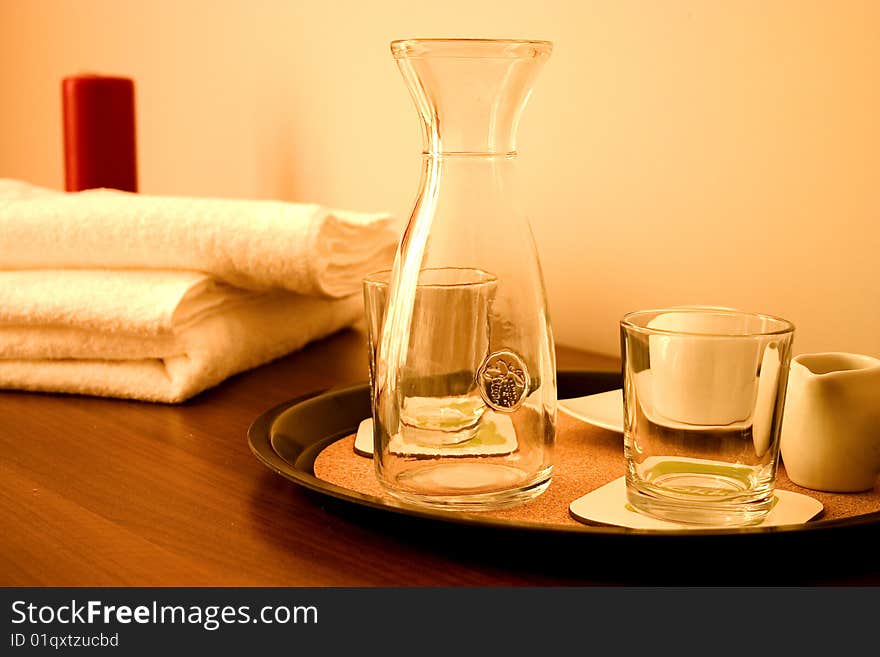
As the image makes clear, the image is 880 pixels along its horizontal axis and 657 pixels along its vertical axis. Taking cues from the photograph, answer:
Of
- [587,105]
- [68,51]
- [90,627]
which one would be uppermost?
[68,51]

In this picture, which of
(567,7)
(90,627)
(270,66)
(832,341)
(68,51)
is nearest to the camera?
(90,627)

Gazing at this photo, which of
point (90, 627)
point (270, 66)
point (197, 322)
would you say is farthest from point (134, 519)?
point (270, 66)

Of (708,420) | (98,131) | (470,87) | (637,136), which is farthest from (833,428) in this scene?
(98,131)

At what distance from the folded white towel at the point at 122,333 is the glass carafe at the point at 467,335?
0.30 meters

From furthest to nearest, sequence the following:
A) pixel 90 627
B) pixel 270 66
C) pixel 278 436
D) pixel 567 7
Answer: pixel 270 66 < pixel 567 7 < pixel 278 436 < pixel 90 627

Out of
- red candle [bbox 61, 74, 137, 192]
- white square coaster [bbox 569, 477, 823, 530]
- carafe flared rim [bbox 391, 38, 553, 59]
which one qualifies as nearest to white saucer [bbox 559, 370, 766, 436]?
white square coaster [bbox 569, 477, 823, 530]

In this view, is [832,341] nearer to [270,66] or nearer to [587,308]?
[587,308]

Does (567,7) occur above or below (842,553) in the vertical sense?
above

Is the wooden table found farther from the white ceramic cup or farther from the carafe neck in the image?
the carafe neck

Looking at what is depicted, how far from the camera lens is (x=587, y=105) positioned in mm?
A: 872

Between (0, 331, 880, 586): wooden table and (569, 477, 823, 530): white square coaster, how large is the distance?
3 cm

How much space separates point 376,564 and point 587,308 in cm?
51

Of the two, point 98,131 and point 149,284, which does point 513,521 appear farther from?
point 98,131

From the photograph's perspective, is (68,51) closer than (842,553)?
No
